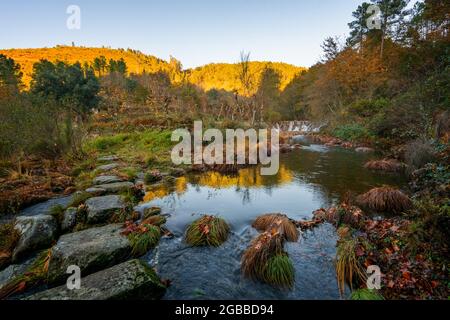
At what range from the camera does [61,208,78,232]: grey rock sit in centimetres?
463

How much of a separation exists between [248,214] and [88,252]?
3369 millimetres

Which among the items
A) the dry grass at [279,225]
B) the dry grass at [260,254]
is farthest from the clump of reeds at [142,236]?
the dry grass at [279,225]

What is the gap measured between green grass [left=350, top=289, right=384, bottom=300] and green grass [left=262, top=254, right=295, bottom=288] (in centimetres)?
76

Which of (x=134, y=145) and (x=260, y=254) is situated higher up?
(x=134, y=145)

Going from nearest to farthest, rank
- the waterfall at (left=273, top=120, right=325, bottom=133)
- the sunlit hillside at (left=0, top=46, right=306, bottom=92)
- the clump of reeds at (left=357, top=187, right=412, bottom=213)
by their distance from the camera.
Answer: the clump of reeds at (left=357, top=187, right=412, bottom=213)
the waterfall at (left=273, top=120, right=325, bottom=133)
the sunlit hillside at (left=0, top=46, right=306, bottom=92)

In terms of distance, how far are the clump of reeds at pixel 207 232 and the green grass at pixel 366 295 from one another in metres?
2.20

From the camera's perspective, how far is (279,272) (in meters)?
3.34

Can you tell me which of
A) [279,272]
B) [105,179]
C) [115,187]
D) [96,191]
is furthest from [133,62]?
[279,272]

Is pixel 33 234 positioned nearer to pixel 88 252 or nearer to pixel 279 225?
pixel 88 252

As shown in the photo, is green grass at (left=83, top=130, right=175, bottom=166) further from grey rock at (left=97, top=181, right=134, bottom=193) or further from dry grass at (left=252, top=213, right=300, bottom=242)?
dry grass at (left=252, top=213, right=300, bottom=242)

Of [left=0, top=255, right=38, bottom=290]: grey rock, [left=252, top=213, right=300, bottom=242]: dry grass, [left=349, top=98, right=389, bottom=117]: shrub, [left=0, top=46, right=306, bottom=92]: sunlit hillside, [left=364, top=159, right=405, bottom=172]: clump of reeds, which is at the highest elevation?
[left=0, top=46, right=306, bottom=92]: sunlit hillside

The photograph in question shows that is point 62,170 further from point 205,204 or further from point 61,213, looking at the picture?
point 205,204

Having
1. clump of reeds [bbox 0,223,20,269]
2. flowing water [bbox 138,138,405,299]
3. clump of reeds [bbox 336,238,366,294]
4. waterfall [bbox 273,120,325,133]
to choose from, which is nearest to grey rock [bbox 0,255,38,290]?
clump of reeds [bbox 0,223,20,269]

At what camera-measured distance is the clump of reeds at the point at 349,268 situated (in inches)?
127
